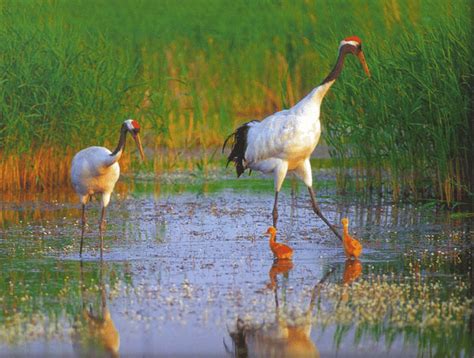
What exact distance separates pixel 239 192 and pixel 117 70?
2.08m

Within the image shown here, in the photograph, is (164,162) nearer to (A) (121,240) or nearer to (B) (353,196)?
(B) (353,196)

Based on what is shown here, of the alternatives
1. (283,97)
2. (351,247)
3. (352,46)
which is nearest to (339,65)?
(352,46)

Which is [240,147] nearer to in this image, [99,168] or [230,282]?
[99,168]

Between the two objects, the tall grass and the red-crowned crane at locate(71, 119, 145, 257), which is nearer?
the red-crowned crane at locate(71, 119, 145, 257)

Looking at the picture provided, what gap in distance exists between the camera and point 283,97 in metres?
12.6

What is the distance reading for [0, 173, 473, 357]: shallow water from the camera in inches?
252

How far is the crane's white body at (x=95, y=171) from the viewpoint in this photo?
33.9 feet

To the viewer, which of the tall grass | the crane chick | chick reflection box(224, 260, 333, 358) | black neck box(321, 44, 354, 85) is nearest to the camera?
chick reflection box(224, 260, 333, 358)

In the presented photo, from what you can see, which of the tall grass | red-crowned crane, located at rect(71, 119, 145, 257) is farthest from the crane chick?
the tall grass

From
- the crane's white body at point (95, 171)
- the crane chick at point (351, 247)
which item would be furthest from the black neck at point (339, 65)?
the crane's white body at point (95, 171)

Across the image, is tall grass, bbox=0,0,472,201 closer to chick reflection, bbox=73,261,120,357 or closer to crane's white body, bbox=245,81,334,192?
crane's white body, bbox=245,81,334,192

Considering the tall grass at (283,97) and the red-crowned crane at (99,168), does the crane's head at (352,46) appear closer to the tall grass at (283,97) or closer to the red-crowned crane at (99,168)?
the tall grass at (283,97)

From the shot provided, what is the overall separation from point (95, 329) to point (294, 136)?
4.01 m

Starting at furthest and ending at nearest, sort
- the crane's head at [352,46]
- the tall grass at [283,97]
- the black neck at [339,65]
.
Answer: the tall grass at [283,97]
the crane's head at [352,46]
the black neck at [339,65]
